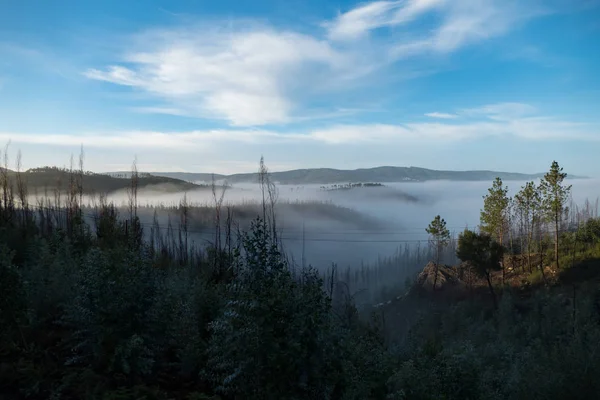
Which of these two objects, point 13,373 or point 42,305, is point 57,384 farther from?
point 42,305

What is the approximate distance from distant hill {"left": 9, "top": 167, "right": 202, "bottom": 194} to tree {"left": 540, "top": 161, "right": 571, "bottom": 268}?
2666 inches

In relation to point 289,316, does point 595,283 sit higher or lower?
lower

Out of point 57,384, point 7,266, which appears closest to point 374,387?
point 57,384

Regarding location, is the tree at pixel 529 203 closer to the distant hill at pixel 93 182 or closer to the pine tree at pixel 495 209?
the pine tree at pixel 495 209

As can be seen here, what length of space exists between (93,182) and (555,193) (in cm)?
14088

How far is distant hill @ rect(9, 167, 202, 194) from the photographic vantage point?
113206mm

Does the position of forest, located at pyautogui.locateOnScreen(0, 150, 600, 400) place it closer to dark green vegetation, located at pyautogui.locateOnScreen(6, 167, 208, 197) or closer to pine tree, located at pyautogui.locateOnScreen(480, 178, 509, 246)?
pine tree, located at pyautogui.locateOnScreen(480, 178, 509, 246)

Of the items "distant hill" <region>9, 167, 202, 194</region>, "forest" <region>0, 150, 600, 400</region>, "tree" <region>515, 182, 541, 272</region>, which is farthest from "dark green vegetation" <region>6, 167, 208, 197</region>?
"forest" <region>0, 150, 600, 400</region>

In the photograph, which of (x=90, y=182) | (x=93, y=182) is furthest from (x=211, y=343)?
(x=93, y=182)

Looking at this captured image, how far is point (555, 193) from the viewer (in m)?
44.3

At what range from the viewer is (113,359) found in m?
5.85

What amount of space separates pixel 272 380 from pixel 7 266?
4852 millimetres

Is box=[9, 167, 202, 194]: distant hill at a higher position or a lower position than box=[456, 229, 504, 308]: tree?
higher

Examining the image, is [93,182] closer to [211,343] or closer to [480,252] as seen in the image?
[480,252]
